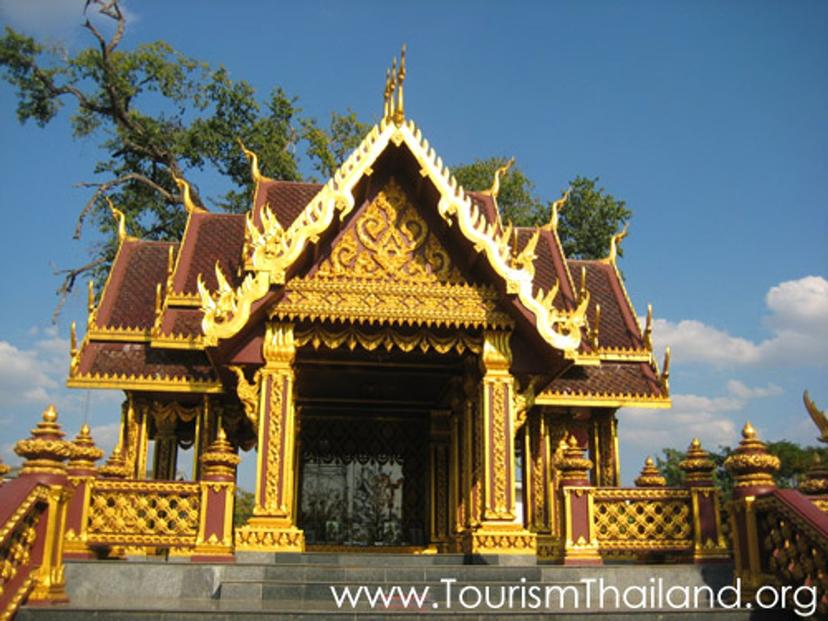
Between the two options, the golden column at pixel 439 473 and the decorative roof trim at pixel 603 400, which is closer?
the decorative roof trim at pixel 603 400

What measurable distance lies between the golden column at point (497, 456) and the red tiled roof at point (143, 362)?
13.1 ft

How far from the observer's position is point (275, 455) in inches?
366

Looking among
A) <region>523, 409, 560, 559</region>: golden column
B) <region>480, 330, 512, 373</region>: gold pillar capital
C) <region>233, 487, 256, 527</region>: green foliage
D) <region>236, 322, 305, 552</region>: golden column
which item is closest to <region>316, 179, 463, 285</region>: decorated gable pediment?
<region>480, 330, 512, 373</region>: gold pillar capital

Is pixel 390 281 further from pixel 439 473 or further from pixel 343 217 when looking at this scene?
pixel 439 473

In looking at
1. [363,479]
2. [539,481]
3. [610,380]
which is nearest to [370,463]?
[363,479]

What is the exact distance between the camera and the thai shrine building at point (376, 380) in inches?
351

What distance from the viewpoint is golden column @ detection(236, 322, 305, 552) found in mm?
8922

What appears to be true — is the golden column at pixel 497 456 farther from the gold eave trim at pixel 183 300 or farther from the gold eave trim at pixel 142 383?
the gold eave trim at pixel 183 300

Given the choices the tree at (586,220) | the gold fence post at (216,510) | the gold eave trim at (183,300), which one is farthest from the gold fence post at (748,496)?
the tree at (586,220)

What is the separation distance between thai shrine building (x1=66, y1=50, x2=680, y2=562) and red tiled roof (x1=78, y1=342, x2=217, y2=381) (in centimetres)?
3

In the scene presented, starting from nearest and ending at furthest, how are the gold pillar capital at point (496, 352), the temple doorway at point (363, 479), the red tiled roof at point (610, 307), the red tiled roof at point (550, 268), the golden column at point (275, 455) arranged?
1. the golden column at point (275, 455)
2. the gold pillar capital at point (496, 352)
3. the temple doorway at point (363, 479)
4. the red tiled roof at point (610, 307)
5. the red tiled roof at point (550, 268)

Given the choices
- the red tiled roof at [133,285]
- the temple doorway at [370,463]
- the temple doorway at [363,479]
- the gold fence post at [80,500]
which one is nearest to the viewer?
the gold fence post at [80,500]

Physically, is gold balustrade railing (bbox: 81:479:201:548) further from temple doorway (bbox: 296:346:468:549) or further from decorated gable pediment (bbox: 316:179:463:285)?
temple doorway (bbox: 296:346:468:549)

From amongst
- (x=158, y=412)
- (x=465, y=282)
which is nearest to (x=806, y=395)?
(x=465, y=282)
